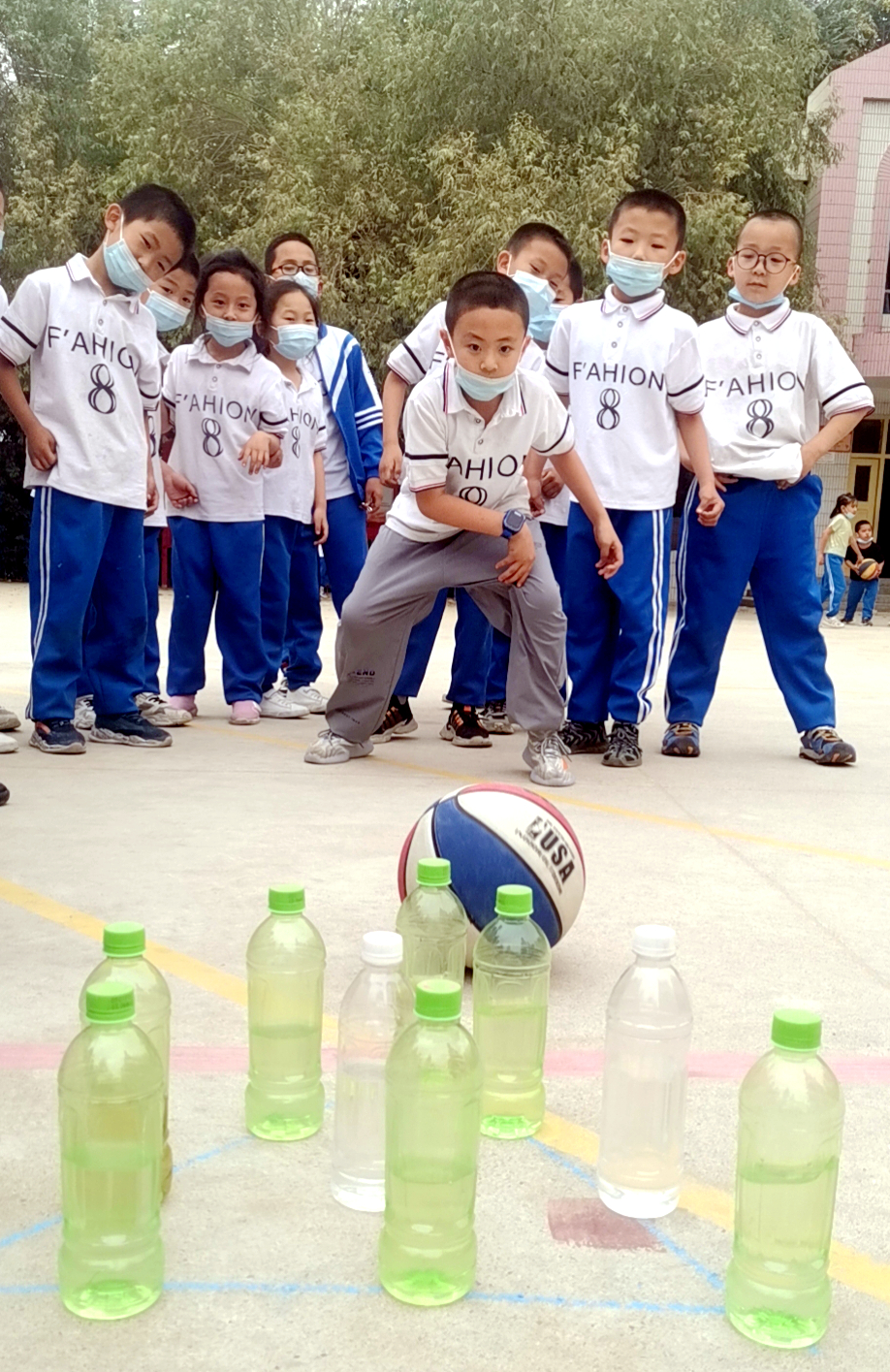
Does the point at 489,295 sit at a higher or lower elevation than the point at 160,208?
lower

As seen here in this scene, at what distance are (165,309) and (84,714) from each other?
2065 millimetres

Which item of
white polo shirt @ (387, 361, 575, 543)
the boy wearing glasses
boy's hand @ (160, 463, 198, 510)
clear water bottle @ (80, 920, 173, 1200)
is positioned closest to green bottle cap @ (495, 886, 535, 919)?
clear water bottle @ (80, 920, 173, 1200)

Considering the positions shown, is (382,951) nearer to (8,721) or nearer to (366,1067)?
(366,1067)

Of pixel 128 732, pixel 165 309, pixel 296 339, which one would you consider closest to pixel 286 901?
pixel 128 732

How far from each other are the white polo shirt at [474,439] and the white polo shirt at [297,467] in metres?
1.91

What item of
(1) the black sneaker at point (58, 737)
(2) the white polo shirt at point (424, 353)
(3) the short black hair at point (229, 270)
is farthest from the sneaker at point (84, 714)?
(2) the white polo shirt at point (424, 353)

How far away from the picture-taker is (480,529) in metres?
5.38

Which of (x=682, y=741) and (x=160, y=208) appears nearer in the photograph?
(x=160, y=208)

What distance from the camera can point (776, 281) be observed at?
6.29m

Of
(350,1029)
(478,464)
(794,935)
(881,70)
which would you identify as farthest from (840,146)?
(350,1029)

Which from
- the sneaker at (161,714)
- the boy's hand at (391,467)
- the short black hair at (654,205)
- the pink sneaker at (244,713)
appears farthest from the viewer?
the pink sneaker at (244,713)

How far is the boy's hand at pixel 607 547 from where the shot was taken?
584 centimetres

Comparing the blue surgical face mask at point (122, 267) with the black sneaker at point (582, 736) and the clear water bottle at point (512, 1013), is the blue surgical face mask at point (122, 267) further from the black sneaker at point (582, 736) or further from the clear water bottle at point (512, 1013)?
the clear water bottle at point (512, 1013)

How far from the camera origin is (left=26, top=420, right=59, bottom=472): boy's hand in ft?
18.6
